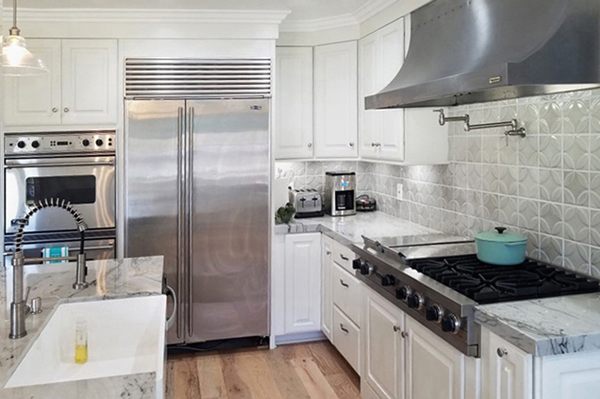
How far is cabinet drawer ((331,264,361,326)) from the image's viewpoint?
10.1 feet

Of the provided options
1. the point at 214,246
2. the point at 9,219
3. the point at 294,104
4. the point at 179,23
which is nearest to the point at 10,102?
the point at 9,219

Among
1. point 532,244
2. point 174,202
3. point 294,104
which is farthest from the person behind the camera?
point 294,104

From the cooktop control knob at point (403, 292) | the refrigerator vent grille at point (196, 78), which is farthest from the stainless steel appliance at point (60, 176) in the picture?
the cooktop control knob at point (403, 292)

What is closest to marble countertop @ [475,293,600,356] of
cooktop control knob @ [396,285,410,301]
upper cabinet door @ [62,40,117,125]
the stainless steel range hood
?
cooktop control knob @ [396,285,410,301]

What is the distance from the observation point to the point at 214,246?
3605 mm

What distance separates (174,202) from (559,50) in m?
2.64

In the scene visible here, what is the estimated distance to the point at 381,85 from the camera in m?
3.45

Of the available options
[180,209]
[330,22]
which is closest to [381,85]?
[330,22]

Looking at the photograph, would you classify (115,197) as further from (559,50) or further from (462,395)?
(559,50)

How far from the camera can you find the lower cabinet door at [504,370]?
1543 mm

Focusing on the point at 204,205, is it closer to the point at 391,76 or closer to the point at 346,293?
the point at 346,293

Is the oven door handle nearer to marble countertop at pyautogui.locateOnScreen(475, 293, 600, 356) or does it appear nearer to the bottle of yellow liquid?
the bottle of yellow liquid

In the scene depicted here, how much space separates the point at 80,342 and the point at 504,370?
58.2 inches

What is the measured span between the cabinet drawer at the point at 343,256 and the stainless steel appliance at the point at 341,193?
0.64m
